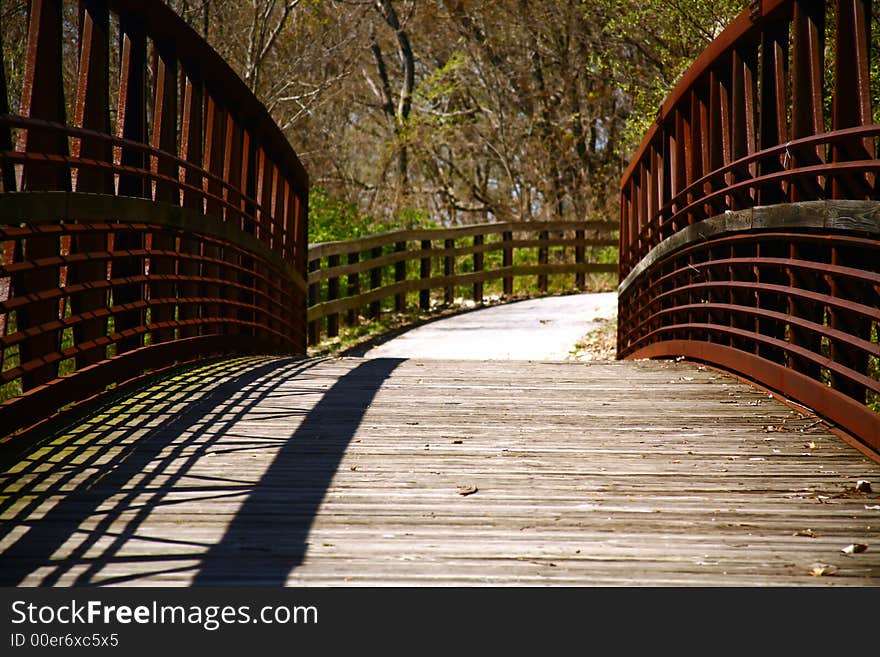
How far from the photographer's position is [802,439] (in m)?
4.84

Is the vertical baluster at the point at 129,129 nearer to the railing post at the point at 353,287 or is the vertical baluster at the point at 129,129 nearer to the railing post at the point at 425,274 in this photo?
the railing post at the point at 353,287

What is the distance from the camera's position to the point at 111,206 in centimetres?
504

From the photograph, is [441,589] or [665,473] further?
[665,473]

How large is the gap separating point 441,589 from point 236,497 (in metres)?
1.13

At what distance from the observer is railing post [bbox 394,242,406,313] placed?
15.7m

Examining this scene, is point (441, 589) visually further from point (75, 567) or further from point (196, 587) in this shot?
point (75, 567)

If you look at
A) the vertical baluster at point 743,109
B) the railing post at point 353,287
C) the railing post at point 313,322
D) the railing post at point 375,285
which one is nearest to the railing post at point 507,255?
the railing post at point 375,285

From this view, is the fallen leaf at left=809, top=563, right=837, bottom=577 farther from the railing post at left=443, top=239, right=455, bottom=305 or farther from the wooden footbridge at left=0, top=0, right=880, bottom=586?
the railing post at left=443, top=239, right=455, bottom=305

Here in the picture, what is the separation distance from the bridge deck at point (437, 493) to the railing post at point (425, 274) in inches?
406

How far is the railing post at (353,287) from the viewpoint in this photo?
1402 centimetres

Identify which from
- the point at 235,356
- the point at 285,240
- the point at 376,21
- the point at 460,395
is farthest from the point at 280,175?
the point at 376,21

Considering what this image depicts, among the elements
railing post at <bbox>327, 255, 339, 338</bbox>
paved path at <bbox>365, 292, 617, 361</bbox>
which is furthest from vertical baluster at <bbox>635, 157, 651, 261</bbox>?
railing post at <bbox>327, 255, 339, 338</bbox>

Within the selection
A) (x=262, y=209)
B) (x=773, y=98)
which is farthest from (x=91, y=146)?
(x=773, y=98)

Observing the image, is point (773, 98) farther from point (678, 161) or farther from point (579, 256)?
point (579, 256)
